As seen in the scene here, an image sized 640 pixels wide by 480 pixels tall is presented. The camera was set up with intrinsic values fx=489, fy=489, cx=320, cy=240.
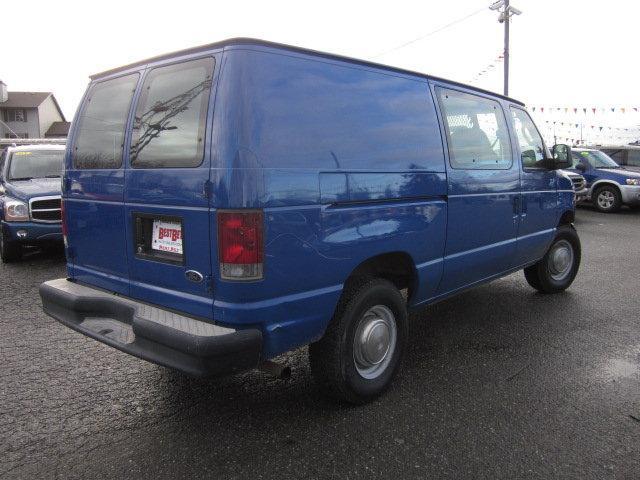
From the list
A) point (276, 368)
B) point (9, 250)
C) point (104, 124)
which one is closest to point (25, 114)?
point (9, 250)

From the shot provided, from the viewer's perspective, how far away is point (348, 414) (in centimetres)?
Answer: 298

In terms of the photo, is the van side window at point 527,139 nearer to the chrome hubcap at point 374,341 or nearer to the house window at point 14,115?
the chrome hubcap at point 374,341

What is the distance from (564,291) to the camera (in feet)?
18.8

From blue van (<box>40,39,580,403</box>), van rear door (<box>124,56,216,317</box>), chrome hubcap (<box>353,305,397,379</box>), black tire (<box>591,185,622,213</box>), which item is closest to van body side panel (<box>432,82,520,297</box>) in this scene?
blue van (<box>40,39,580,403</box>)

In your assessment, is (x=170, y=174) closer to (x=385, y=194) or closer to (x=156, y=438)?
(x=385, y=194)

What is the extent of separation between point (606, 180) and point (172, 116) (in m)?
14.5

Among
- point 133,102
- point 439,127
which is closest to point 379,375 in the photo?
point 439,127

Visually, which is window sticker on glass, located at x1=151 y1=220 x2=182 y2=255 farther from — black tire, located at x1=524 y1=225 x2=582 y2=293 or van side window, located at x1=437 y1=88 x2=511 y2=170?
black tire, located at x1=524 y1=225 x2=582 y2=293

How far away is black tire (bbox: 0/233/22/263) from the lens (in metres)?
7.12

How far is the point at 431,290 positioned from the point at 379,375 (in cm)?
80

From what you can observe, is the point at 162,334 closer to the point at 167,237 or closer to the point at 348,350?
the point at 167,237

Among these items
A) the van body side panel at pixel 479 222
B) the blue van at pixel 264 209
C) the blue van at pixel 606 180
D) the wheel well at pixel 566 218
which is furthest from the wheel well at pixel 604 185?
the blue van at pixel 264 209

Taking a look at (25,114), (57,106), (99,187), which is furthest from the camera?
(57,106)

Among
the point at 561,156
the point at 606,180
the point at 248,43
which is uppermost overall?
the point at 248,43
